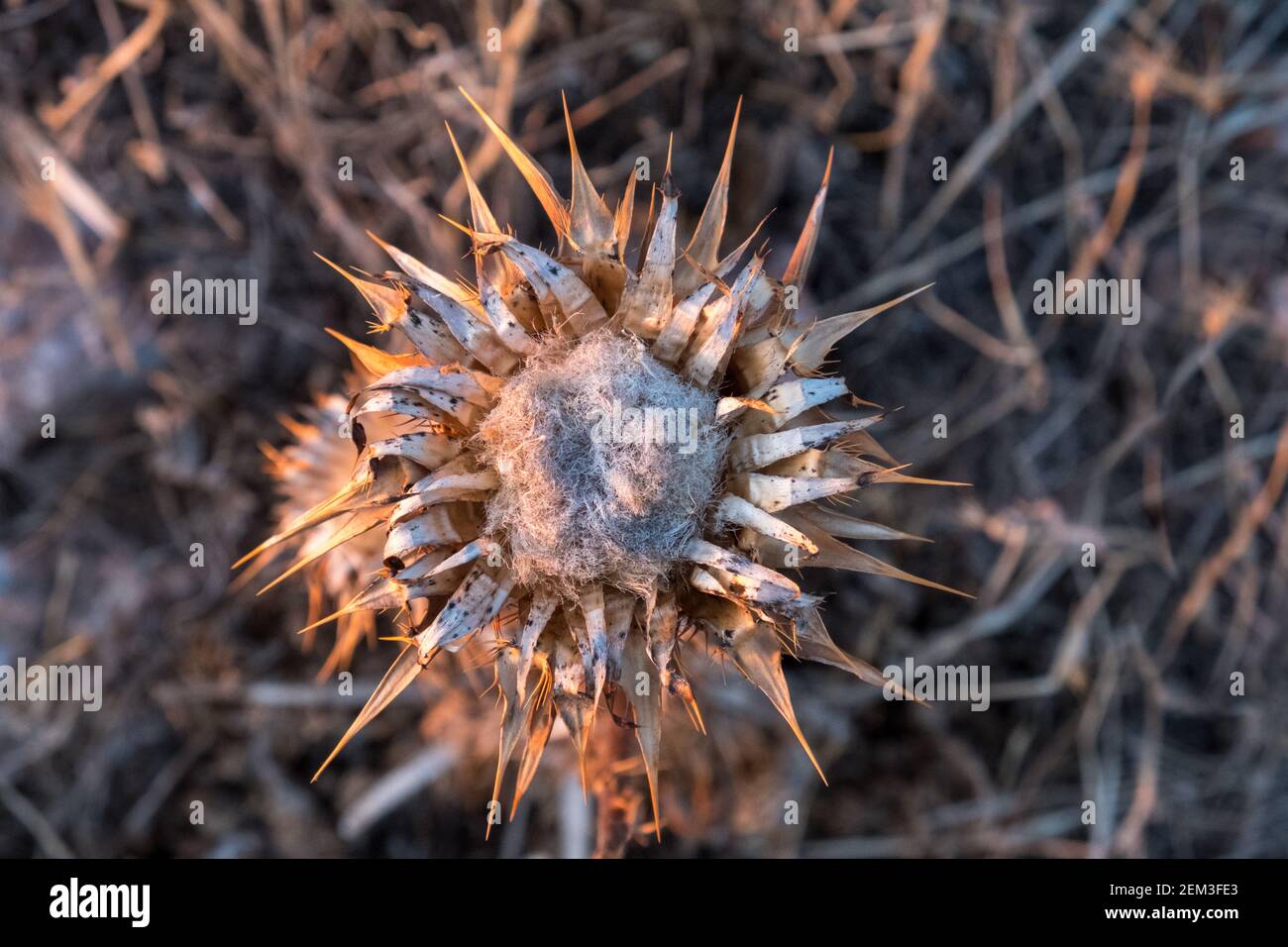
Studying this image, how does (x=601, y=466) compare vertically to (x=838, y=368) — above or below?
below

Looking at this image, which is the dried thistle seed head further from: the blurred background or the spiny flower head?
the blurred background

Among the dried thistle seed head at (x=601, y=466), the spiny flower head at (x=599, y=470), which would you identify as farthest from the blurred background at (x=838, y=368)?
the dried thistle seed head at (x=601, y=466)

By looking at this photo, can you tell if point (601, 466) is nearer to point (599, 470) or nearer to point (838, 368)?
point (599, 470)

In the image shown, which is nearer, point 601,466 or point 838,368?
point 601,466

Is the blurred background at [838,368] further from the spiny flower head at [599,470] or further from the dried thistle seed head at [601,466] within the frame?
the dried thistle seed head at [601,466]

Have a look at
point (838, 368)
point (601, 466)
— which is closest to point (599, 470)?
point (601, 466)

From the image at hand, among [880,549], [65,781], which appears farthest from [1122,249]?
[65,781]
